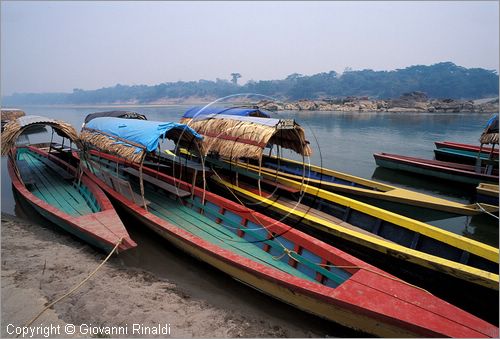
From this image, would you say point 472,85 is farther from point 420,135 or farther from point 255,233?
point 255,233

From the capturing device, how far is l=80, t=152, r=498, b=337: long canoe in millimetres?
3592

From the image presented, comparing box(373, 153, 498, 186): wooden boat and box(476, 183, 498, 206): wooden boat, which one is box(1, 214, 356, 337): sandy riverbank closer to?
box(476, 183, 498, 206): wooden boat

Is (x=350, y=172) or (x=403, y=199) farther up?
(x=403, y=199)

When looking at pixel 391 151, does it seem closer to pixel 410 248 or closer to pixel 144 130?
pixel 410 248

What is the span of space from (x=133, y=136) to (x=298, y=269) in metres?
5.04

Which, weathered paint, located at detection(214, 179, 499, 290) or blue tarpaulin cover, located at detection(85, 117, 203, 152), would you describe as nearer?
weathered paint, located at detection(214, 179, 499, 290)

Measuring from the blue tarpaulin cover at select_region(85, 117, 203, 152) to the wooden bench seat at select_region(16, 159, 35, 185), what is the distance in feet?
11.0

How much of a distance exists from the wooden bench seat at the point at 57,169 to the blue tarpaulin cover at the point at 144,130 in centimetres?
270

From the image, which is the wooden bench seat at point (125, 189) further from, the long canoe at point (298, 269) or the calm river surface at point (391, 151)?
the calm river surface at point (391, 151)

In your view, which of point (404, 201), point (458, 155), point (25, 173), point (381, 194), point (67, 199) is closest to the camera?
point (404, 201)

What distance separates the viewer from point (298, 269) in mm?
Result: 5410

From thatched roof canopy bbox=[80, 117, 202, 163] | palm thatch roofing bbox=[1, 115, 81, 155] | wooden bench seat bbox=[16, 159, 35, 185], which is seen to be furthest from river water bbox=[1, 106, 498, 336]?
palm thatch roofing bbox=[1, 115, 81, 155]

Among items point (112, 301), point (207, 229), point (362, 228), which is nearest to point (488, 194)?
point (362, 228)

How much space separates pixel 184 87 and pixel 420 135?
415 ft
